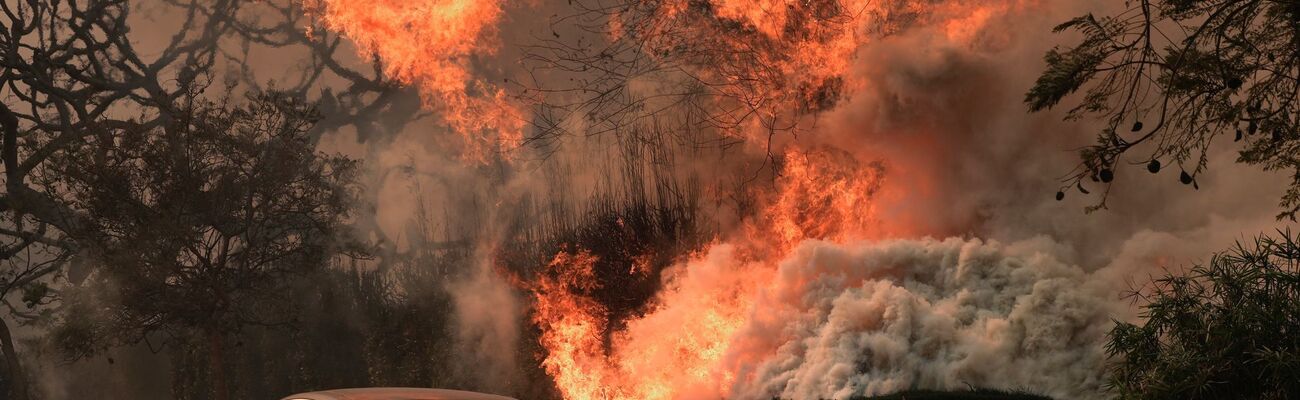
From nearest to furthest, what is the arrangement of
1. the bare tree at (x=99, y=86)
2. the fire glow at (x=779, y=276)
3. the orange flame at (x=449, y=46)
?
the fire glow at (x=779, y=276) → the orange flame at (x=449, y=46) → the bare tree at (x=99, y=86)

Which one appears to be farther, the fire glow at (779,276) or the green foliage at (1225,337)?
the fire glow at (779,276)

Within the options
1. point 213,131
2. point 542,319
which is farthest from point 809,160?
point 213,131

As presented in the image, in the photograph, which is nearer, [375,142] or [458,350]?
[458,350]

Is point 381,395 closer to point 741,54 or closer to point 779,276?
point 779,276

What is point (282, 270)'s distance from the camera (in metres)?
24.3

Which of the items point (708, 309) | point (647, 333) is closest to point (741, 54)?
point (708, 309)

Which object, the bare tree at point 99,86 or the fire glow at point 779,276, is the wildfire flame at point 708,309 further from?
the bare tree at point 99,86

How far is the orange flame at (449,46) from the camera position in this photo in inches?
865

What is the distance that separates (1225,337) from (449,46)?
17435 mm

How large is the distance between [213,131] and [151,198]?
1.76 metres

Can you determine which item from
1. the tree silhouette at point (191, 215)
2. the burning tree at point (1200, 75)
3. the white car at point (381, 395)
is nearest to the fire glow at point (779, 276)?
the tree silhouette at point (191, 215)

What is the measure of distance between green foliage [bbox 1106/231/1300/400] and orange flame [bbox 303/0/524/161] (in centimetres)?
1466

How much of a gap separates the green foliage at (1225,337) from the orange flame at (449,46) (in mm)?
14657

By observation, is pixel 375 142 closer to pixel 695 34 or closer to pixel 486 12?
pixel 486 12
